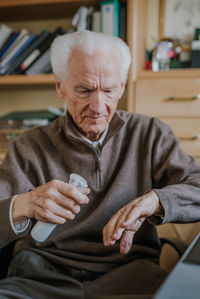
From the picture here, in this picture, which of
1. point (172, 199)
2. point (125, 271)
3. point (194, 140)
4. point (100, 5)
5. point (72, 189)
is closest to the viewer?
point (72, 189)

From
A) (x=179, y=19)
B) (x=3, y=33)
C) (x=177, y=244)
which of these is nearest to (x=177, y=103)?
(x=179, y=19)

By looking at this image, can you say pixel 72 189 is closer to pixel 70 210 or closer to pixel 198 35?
pixel 70 210

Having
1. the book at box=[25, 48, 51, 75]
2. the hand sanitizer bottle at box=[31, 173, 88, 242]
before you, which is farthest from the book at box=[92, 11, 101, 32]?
the hand sanitizer bottle at box=[31, 173, 88, 242]

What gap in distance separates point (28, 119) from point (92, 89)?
1.06m

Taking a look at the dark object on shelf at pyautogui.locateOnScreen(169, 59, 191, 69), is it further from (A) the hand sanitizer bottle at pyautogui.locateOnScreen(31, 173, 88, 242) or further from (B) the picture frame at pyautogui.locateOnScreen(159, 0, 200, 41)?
(A) the hand sanitizer bottle at pyautogui.locateOnScreen(31, 173, 88, 242)

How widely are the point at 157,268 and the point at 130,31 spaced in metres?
1.29

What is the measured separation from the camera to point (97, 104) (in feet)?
3.39

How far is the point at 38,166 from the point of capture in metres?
1.09

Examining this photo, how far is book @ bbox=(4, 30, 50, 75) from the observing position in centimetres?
191

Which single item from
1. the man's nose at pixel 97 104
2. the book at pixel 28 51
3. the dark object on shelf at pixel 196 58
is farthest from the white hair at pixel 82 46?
the book at pixel 28 51

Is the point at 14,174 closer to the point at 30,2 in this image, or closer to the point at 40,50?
the point at 40,50

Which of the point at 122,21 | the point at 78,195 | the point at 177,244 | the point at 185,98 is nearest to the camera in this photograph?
the point at 78,195

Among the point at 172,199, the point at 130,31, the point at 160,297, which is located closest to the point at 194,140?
the point at 130,31

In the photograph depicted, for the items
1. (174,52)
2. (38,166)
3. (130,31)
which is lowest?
(38,166)
